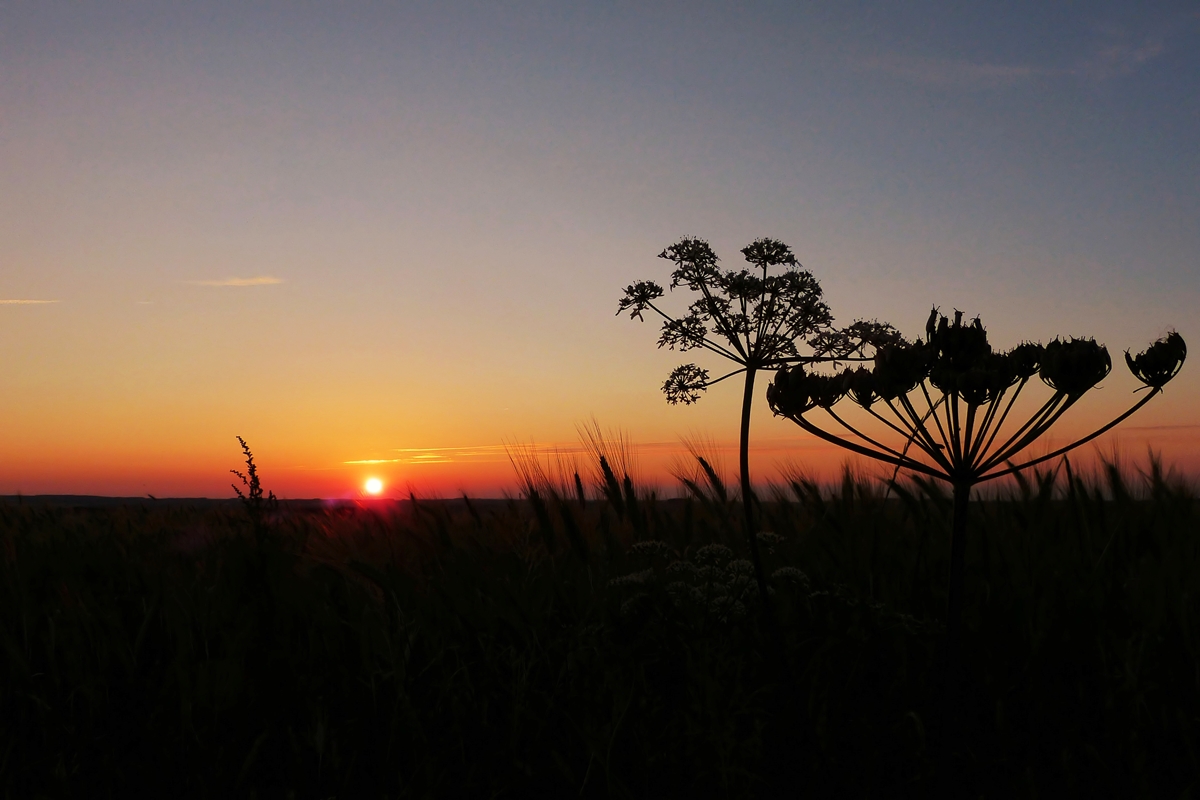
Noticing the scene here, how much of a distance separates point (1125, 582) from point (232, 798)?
3735mm

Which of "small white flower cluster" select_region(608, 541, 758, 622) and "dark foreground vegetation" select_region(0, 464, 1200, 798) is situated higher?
"small white flower cluster" select_region(608, 541, 758, 622)

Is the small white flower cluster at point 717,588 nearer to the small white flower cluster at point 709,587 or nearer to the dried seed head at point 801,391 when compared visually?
the small white flower cluster at point 709,587

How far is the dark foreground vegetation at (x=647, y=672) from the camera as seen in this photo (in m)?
2.79

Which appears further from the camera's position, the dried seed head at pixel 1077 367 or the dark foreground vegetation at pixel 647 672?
the dark foreground vegetation at pixel 647 672

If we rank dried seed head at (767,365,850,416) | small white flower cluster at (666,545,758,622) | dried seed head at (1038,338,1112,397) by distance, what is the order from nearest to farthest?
1. dried seed head at (1038,338,1112,397)
2. dried seed head at (767,365,850,416)
3. small white flower cluster at (666,545,758,622)

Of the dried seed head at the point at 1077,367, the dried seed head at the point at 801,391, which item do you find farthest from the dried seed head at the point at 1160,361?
the dried seed head at the point at 801,391

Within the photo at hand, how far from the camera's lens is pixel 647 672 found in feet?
11.4

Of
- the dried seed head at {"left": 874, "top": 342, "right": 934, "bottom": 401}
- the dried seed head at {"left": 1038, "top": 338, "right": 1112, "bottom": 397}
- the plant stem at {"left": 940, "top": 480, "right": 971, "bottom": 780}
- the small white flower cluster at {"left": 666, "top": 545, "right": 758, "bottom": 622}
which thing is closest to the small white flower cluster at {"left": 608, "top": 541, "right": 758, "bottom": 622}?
the small white flower cluster at {"left": 666, "top": 545, "right": 758, "bottom": 622}

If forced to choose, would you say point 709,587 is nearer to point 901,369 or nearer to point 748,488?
point 748,488

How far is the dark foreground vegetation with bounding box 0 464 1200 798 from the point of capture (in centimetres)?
279

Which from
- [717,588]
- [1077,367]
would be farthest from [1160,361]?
[717,588]

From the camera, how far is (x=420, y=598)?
4.29 m

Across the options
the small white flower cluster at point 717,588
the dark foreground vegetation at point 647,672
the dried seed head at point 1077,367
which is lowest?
the dark foreground vegetation at point 647,672

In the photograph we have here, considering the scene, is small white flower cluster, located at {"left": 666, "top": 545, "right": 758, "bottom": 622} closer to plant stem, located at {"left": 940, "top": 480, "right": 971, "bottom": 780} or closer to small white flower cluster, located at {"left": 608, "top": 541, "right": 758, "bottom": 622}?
small white flower cluster, located at {"left": 608, "top": 541, "right": 758, "bottom": 622}
